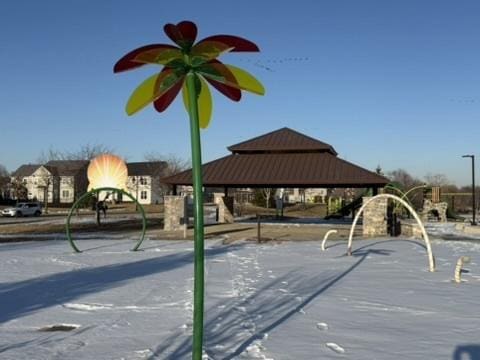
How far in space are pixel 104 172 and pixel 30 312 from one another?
9992mm

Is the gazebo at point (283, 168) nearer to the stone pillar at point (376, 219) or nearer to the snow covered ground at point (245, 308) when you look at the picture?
the stone pillar at point (376, 219)

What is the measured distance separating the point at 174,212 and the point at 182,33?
827 inches

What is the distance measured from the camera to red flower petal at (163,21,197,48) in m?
4.39

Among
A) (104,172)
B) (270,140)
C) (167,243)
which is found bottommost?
(167,243)

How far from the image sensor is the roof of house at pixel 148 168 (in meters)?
82.2

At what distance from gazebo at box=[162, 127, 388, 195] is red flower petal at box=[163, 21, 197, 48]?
19504 mm

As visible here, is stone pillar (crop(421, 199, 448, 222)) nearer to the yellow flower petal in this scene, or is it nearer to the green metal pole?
the yellow flower petal

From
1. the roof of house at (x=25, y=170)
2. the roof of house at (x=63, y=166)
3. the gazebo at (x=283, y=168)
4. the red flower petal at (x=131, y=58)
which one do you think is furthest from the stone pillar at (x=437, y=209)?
the roof of house at (x=25, y=170)

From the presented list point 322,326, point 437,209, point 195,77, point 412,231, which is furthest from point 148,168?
point 195,77

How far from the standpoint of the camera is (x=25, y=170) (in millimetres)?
87312

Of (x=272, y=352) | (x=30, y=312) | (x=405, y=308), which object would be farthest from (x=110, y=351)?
(x=405, y=308)

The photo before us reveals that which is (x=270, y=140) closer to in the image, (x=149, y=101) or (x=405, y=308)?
(x=405, y=308)

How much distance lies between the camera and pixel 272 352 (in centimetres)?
525

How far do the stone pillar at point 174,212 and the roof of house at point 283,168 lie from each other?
1.06 m
